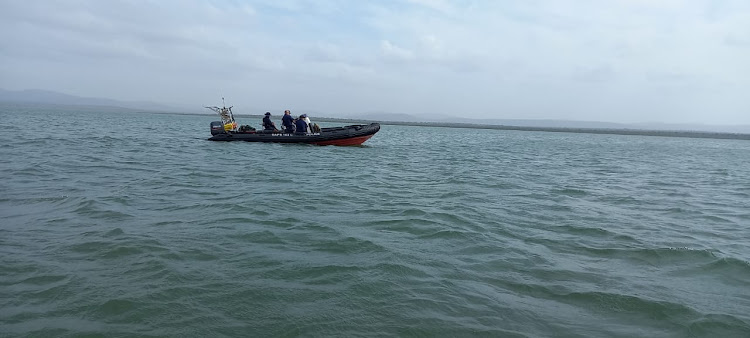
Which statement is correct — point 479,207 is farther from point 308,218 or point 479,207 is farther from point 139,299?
point 139,299

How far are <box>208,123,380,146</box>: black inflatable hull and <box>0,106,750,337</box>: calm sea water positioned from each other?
1427 centimetres

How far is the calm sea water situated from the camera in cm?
442

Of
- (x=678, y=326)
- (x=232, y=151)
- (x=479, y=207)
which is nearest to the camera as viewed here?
(x=678, y=326)

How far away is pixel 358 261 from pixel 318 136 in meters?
20.9

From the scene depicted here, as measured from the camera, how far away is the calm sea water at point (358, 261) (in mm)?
4418

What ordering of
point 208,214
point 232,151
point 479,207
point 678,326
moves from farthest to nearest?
point 232,151 < point 479,207 < point 208,214 < point 678,326

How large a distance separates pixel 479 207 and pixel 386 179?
4.93 metres

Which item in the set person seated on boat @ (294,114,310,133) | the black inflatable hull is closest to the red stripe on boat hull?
the black inflatable hull

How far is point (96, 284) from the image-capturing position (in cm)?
500

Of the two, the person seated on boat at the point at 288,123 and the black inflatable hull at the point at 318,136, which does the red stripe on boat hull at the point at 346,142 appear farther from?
the person seated on boat at the point at 288,123

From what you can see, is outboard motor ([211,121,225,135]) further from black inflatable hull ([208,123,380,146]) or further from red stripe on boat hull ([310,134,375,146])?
red stripe on boat hull ([310,134,375,146])

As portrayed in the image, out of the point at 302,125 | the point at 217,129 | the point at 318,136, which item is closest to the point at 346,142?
the point at 318,136

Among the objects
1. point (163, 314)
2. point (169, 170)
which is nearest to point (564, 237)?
point (163, 314)

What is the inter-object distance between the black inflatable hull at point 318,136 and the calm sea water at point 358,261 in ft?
46.8
